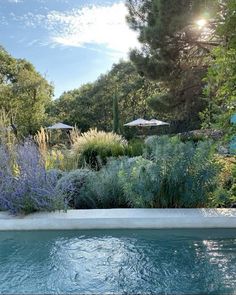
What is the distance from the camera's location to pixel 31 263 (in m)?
2.72

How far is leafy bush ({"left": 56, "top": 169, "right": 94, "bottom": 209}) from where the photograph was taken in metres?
3.98

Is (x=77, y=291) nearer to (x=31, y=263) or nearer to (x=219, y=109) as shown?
(x=31, y=263)

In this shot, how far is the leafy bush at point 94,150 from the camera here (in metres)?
6.78

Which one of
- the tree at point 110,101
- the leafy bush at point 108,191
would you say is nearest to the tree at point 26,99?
the tree at point 110,101

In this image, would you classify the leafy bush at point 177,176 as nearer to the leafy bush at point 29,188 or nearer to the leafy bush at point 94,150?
the leafy bush at point 29,188

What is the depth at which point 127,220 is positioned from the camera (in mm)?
3361

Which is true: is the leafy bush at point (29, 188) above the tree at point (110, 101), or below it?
below

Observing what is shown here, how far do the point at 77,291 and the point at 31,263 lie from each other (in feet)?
1.96

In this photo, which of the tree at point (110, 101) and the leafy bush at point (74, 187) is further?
the tree at point (110, 101)

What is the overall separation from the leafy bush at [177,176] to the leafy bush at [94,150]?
245cm

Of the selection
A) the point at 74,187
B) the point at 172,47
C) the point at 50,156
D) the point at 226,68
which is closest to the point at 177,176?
the point at 226,68

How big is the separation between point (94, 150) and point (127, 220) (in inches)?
155

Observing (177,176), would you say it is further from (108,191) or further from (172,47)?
(172,47)

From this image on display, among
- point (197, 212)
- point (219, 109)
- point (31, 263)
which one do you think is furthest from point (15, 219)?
point (219, 109)
